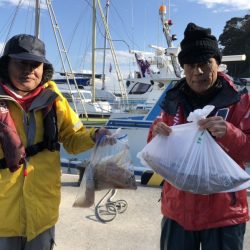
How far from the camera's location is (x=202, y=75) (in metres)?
1.94

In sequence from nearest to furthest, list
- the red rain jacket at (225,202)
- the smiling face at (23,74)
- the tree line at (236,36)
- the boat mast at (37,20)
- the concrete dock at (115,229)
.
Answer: the red rain jacket at (225,202)
the smiling face at (23,74)
the concrete dock at (115,229)
the boat mast at (37,20)
the tree line at (236,36)

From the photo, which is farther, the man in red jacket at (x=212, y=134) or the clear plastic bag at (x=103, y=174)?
the clear plastic bag at (x=103, y=174)

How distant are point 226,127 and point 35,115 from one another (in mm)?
1016

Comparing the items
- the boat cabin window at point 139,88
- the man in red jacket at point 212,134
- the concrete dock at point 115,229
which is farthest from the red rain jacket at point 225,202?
the boat cabin window at point 139,88

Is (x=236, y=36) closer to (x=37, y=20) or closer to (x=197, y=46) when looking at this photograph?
(x=37, y=20)

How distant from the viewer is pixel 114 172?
2328mm

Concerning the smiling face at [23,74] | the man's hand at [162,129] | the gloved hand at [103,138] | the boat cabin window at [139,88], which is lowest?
the boat cabin window at [139,88]

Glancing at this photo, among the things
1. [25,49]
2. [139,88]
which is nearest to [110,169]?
[25,49]

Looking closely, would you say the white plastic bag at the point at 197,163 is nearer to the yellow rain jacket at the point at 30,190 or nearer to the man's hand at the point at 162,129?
the man's hand at the point at 162,129

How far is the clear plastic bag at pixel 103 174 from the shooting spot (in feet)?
7.62

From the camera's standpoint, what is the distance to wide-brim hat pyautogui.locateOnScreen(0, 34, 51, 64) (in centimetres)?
208

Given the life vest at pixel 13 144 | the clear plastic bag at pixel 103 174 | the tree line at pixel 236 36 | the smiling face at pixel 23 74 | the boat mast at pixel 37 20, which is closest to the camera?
the life vest at pixel 13 144

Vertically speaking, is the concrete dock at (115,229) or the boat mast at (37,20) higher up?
the boat mast at (37,20)

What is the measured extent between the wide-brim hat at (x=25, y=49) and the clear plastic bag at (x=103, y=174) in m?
0.63
